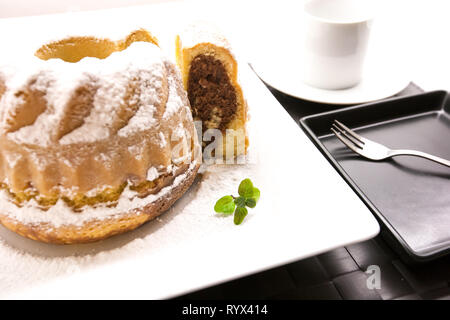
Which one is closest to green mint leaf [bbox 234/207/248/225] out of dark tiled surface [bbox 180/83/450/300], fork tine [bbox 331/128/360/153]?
dark tiled surface [bbox 180/83/450/300]

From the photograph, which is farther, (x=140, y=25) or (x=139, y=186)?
(x=140, y=25)

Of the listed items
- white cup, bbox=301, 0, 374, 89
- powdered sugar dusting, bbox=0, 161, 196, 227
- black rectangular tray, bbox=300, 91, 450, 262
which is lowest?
black rectangular tray, bbox=300, 91, 450, 262

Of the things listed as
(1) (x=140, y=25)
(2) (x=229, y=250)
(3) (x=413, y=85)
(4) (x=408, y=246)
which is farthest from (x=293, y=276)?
(3) (x=413, y=85)

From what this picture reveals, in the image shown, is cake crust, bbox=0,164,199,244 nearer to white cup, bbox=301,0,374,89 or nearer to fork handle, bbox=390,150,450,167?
fork handle, bbox=390,150,450,167

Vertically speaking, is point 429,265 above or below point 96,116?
below

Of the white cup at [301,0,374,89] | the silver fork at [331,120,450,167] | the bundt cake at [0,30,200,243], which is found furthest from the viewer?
the white cup at [301,0,374,89]

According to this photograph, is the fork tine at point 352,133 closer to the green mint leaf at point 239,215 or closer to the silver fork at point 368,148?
the silver fork at point 368,148
